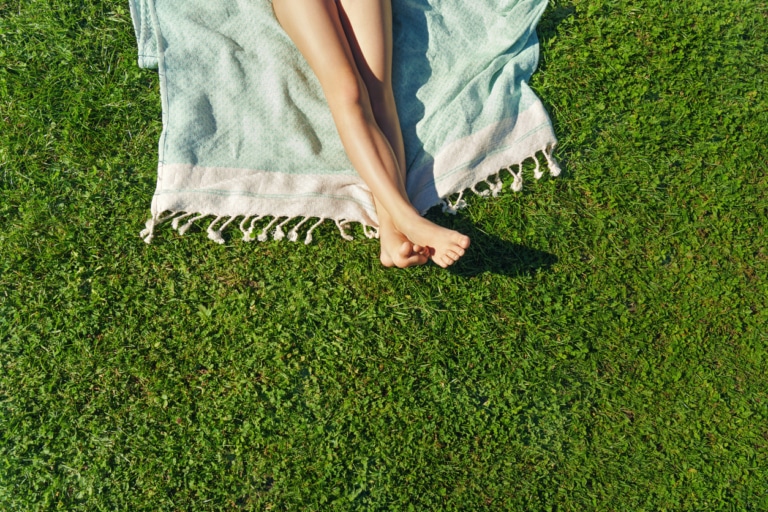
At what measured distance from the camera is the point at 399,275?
3.10 metres

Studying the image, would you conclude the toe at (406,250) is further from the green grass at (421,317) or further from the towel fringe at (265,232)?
the towel fringe at (265,232)

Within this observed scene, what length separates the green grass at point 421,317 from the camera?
2.90 meters

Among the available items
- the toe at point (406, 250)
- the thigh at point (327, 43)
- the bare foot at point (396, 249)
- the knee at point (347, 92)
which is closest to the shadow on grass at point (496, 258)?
the bare foot at point (396, 249)

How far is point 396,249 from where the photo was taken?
8.95 feet

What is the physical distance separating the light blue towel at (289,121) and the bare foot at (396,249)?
0.22 m

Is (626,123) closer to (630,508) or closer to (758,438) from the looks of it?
(758,438)

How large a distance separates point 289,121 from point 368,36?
62 centimetres

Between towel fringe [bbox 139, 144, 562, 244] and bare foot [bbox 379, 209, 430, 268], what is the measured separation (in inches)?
9.4

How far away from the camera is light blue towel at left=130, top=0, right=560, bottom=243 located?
3.10m

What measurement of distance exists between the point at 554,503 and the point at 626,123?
6.89 feet

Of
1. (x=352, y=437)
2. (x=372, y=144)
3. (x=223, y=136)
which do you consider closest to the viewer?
(x=372, y=144)

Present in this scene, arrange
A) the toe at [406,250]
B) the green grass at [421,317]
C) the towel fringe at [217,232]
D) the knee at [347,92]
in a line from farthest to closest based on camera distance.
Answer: the towel fringe at [217,232] < the green grass at [421,317] < the knee at [347,92] < the toe at [406,250]

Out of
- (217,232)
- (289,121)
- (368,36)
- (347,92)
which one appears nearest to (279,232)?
(217,232)

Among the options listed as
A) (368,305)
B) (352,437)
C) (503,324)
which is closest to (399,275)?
(368,305)
